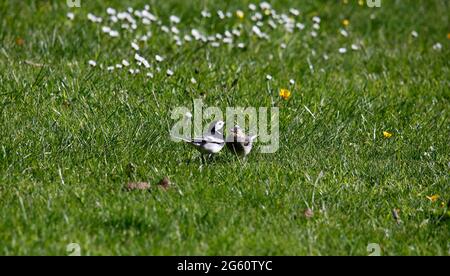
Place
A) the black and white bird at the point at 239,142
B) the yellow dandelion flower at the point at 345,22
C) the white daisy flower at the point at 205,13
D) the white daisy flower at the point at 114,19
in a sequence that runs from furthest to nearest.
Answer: the yellow dandelion flower at the point at 345,22, the white daisy flower at the point at 205,13, the white daisy flower at the point at 114,19, the black and white bird at the point at 239,142

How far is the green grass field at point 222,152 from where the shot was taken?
4461mm

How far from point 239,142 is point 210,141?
0.84 feet

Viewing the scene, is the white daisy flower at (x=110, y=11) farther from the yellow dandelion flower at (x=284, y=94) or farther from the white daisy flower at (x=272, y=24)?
the yellow dandelion flower at (x=284, y=94)

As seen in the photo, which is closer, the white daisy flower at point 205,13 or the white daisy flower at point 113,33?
the white daisy flower at point 113,33

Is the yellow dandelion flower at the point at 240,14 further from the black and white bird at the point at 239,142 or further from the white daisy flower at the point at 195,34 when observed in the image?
the black and white bird at the point at 239,142

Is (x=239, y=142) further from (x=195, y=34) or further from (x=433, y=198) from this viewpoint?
(x=195, y=34)

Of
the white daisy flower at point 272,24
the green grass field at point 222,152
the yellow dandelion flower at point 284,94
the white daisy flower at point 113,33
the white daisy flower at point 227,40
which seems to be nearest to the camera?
the green grass field at point 222,152

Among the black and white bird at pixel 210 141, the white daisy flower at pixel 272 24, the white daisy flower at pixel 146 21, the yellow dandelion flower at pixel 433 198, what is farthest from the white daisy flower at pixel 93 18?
the yellow dandelion flower at pixel 433 198

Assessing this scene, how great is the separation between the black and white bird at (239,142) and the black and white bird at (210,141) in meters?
0.07

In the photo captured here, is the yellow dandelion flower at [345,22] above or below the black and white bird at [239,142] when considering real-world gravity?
below

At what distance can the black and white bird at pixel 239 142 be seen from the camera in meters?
5.30

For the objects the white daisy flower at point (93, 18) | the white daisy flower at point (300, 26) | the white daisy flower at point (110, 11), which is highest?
the white daisy flower at point (110, 11)

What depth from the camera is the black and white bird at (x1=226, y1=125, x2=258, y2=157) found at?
5.30 m
